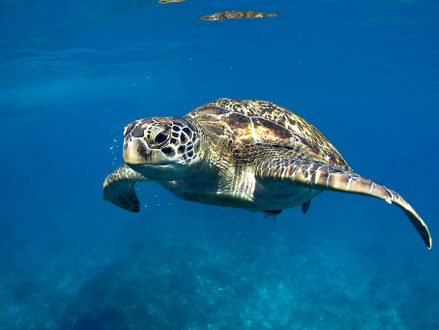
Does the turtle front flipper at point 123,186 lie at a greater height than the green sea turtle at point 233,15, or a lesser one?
lesser

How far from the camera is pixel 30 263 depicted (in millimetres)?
15477

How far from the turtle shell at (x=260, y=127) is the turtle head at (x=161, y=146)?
81 cm

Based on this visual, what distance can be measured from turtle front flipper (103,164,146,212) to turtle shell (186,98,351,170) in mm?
1155

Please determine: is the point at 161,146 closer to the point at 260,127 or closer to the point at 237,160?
the point at 237,160

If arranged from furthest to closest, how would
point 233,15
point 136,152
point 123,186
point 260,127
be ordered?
point 233,15, point 123,186, point 260,127, point 136,152

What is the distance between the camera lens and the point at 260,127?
3.92 metres

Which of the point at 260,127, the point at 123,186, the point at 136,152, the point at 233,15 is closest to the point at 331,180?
the point at 260,127

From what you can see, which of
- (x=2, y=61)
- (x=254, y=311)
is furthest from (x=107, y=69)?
(x=254, y=311)

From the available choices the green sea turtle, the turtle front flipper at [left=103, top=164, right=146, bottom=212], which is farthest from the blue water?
the turtle front flipper at [left=103, top=164, right=146, bottom=212]

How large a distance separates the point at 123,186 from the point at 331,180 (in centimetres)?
322

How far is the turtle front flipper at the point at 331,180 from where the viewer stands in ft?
8.45

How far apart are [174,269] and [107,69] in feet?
60.4

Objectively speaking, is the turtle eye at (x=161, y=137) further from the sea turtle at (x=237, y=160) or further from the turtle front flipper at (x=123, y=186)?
the turtle front flipper at (x=123, y=186)

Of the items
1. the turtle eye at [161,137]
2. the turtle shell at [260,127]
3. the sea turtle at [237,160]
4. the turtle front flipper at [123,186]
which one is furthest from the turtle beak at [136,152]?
the turtle front flipper at [123,186]
